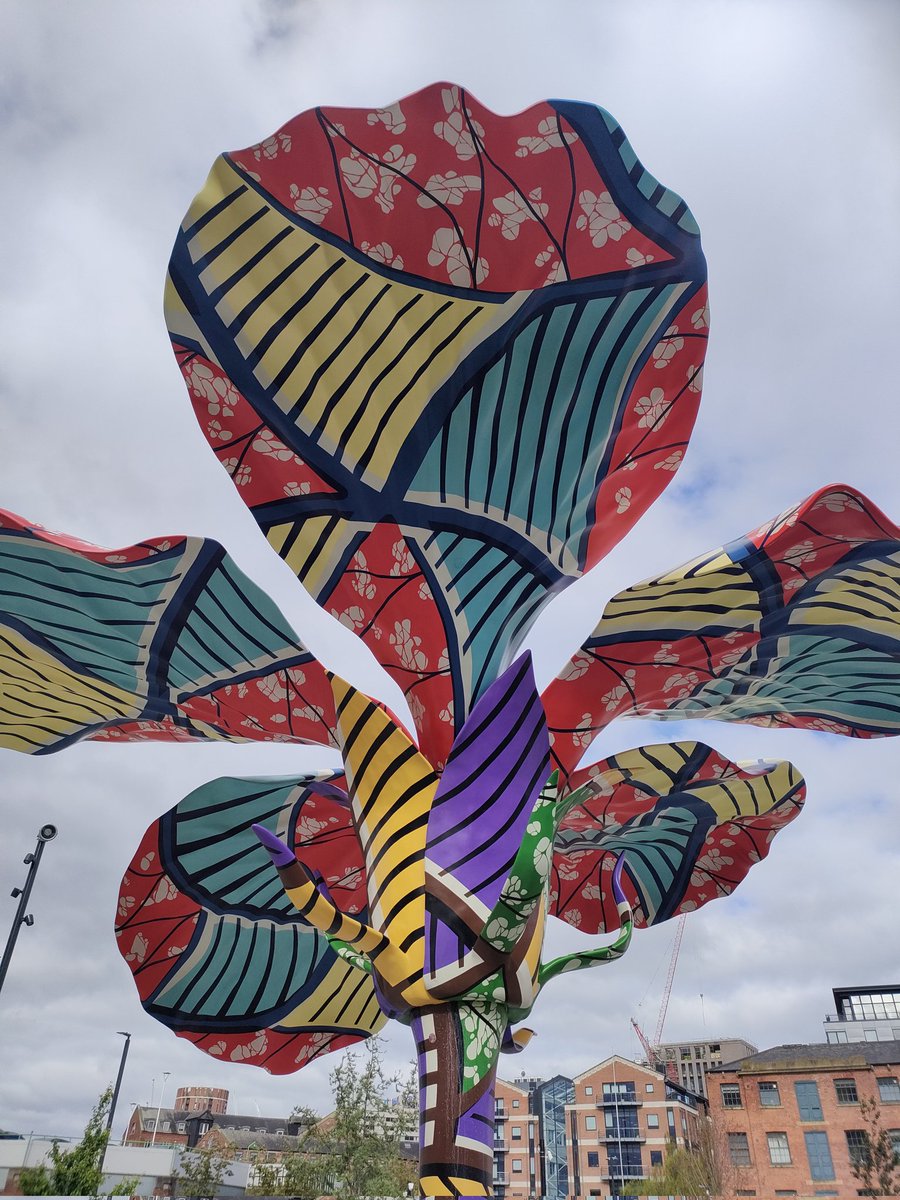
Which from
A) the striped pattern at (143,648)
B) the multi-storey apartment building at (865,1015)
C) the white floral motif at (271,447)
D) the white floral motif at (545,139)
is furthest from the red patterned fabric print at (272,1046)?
the multi-storey apartment building at (865,1015)

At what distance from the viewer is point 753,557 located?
8.68 metres

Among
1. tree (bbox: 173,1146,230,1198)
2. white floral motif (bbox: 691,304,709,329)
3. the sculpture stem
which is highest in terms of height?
white floral motif (bbox: 691,304,709,329)

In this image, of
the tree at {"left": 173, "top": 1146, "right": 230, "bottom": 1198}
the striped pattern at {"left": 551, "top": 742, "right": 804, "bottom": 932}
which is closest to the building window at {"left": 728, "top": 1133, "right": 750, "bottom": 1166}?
the tree at {"left": 173, "top": 1146, "right": 230, "bottom": 1198}

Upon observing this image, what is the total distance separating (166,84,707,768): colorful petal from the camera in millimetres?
7359

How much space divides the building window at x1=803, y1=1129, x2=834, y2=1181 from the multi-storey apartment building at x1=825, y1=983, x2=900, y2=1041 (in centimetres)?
1399

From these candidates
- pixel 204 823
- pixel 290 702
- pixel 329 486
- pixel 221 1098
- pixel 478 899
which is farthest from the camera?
pixel 221 1098

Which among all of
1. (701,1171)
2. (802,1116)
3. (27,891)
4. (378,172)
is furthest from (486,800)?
(802,1116)

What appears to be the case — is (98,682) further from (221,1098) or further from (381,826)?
(221,1098)

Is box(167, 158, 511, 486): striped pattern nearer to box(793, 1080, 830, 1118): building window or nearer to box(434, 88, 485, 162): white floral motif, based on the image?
box(434, 88, 485, 162): white floral motif

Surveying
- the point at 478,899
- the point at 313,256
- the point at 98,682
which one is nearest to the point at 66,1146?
the point at 98,682

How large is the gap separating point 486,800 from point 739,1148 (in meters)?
57.4

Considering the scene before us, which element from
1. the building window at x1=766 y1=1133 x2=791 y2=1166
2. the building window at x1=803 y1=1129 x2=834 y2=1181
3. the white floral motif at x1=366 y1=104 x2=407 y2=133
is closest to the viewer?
the white floral motif at x1=366 y1=104 x2=407 y2=133

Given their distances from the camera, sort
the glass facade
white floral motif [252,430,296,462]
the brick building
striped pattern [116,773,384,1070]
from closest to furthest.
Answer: white floral motif [252,430,296,462] → striped pattern [116,773,384,1070] → the brick building → the glass facade

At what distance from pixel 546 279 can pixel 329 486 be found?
2550 millimetres
